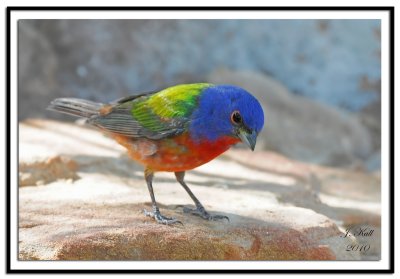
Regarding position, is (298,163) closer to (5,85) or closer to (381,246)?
(381,246)

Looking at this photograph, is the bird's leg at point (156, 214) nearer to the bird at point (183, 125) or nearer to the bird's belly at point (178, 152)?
the bird at point (183, 125)

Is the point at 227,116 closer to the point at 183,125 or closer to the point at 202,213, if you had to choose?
the point at 183,125

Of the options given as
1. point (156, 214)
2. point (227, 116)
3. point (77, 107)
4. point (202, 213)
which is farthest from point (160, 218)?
point (77, 107)

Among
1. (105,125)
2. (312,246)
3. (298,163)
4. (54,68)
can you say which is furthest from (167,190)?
(54,68)

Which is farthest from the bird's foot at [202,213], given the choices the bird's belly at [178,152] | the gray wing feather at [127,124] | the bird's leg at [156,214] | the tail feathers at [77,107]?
the tail feathers at [77,107]
